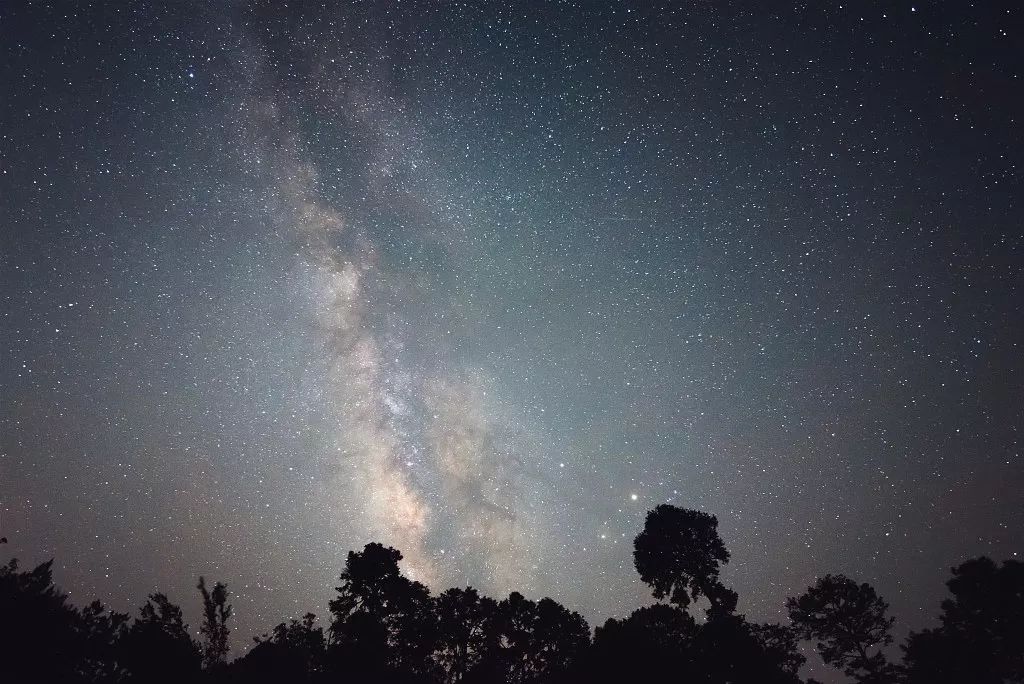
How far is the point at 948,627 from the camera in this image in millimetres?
33312

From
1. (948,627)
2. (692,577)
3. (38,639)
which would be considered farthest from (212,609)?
(948,627)

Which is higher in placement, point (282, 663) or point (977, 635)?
point (977, 635)

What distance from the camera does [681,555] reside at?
32062mm

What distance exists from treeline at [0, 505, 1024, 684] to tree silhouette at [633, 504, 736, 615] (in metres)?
0.07

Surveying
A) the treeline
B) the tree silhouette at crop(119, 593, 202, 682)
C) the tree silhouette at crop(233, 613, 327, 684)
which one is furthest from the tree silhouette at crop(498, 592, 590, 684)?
the tree silhouette at crop(119, 593, 202, 682)

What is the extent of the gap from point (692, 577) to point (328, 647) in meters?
23.5

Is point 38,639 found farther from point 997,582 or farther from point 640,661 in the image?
point 997,582

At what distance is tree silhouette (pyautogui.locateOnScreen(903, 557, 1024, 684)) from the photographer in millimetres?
28766

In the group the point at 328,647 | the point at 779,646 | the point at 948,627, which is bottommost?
the point at 328,647

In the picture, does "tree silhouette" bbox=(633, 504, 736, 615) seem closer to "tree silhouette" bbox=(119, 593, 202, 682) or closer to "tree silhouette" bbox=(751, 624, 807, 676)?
"tree silhouette" bbox=(751, 624, 807, 676)

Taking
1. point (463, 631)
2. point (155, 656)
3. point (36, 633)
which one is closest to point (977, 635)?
point (463, 631)

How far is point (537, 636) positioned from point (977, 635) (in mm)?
28326

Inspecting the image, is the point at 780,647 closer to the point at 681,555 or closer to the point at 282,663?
the point at 681,555

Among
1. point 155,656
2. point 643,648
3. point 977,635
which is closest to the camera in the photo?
point 155,656
